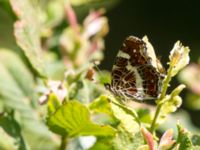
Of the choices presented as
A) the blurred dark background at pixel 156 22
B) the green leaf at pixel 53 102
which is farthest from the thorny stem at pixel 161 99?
the blurred dark background at pixel 156 22

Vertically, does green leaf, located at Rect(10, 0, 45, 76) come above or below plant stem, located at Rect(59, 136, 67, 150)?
above

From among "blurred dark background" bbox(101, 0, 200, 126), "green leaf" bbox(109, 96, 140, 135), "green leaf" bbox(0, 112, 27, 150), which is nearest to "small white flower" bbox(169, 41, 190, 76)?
"green leaf" bbox(109, 96, 140, 135)

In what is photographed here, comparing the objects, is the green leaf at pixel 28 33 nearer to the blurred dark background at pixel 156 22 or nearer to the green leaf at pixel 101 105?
the green leaf at pixel 101 105

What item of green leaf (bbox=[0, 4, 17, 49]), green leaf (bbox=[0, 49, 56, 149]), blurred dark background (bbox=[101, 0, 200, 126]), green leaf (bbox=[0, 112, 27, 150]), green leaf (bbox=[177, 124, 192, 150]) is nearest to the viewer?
green leaf (bbox=[177, 124, 192, 150])

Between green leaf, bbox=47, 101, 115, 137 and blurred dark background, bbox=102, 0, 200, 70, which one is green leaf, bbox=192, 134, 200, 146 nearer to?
green leaf, bbox=47, 101, 115, 137

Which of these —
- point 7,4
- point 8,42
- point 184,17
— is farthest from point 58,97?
point 184,17

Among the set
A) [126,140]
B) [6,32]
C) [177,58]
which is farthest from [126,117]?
[6,32]

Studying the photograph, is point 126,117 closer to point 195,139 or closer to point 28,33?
point 195,139
